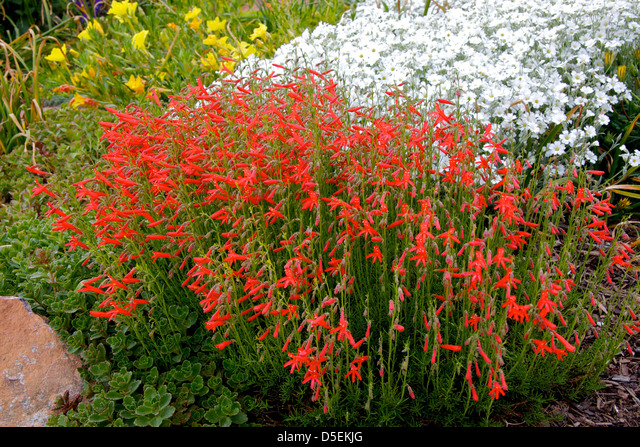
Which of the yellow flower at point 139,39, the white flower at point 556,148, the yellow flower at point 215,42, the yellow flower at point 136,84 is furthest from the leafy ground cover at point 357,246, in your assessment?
the yellow flower at point 139,39

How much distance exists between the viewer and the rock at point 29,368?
284 centimetres

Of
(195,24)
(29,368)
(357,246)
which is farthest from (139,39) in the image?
(357,246)

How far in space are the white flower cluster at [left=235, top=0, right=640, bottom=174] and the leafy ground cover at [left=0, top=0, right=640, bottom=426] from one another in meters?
0.03

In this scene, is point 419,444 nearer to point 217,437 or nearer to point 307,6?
point 217,437

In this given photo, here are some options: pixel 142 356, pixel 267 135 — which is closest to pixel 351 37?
pixel 267 135

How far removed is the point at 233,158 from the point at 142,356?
49.9 inches

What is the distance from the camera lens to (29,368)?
9.79 feet

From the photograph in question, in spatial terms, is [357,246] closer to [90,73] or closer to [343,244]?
[343,244]

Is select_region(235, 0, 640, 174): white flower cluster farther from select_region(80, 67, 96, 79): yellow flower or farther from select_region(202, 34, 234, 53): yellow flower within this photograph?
select_region(80, 67, 96, 79): yellow flower

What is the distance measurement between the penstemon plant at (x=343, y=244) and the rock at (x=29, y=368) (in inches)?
18.8

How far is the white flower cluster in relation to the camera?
12.3 feet

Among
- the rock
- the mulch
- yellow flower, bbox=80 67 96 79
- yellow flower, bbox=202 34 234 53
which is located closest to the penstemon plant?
the mulch

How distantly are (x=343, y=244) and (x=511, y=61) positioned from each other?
2334 millimetres

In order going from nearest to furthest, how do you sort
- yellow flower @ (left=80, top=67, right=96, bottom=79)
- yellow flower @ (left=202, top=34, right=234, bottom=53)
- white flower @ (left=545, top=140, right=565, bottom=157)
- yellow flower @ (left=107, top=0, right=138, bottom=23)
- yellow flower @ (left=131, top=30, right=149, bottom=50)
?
white flower @ (left=545, top=140, right=565, bottom=157), yellow flower @ (left=131, top=30, right=149, bottom=50), yellow flower @ (left=202, top=34, right=234, bottom=53), yellow flower @ (left=80, top=67, right=96, bottom=79), yellow flower @ (left=107, top=0, right=138, bottom=23)
